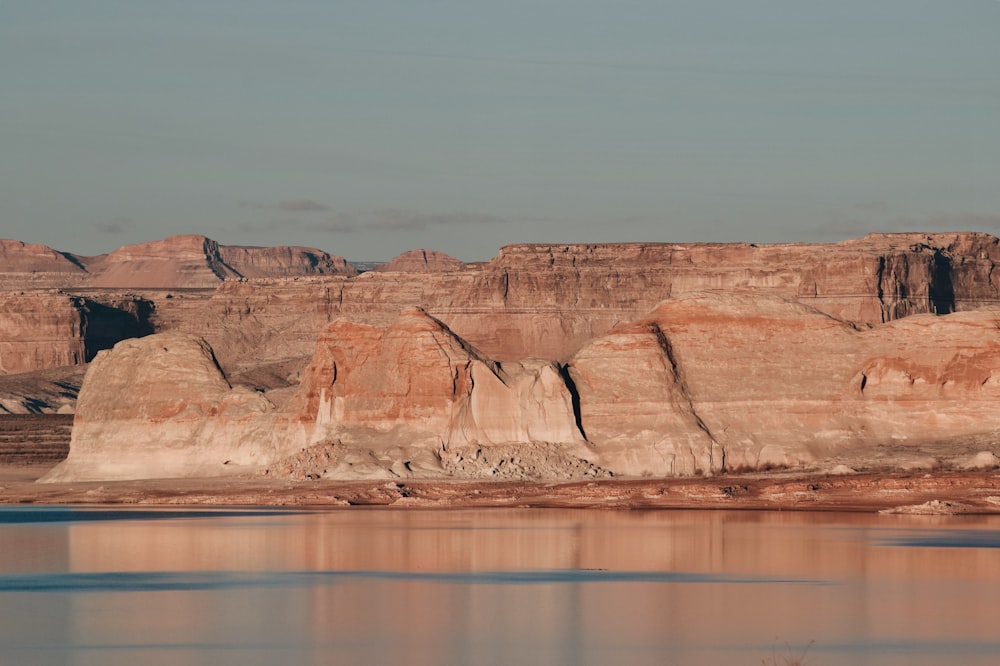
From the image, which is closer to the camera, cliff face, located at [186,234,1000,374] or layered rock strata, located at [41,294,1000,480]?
layered rock strata, located at [41,294,1000,480]

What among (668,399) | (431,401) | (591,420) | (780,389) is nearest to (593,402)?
(591,420)

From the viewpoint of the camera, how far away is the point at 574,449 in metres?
79.2

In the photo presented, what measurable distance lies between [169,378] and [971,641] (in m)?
63.4

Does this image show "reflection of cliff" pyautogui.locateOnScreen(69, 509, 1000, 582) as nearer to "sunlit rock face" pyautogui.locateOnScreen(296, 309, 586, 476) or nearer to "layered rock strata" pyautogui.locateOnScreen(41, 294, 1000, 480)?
"layered rock strata" pyautogui.locateOnScreen(41, 294, 1000, 480)

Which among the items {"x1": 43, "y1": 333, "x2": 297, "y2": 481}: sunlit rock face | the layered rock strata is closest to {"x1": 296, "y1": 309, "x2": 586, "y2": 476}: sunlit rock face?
the layered rock strata

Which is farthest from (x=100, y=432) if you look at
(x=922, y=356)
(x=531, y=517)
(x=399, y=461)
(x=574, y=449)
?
(x=922, y=356)

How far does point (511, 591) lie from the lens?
140 feet

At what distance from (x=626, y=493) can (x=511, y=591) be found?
99.6 feet

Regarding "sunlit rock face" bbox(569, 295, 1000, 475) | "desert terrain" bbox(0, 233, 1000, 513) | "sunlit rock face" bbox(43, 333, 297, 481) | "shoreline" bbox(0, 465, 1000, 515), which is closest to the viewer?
"shoreline" bbox(0, 465, 1000, 515)

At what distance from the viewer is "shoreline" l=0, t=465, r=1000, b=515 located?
224 ft

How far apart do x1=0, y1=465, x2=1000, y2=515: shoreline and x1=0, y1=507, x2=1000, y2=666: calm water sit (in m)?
4.28

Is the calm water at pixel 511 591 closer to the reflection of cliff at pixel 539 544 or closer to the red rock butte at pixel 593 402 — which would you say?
the reflection of cliff at pixel 539 544

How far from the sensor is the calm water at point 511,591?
1321 inches

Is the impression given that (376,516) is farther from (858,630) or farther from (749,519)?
(858,630)
